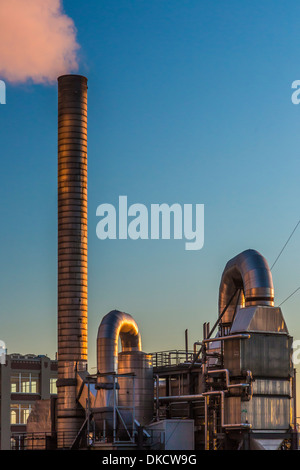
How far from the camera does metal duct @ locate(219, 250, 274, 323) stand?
56.5 m

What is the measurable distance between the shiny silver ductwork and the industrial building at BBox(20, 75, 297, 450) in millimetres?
65

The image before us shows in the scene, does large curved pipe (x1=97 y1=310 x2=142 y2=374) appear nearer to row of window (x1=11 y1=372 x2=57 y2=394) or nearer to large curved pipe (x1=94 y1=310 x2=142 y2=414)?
large curved pipe (x1=94 y1=310 x2=142 y2=414)

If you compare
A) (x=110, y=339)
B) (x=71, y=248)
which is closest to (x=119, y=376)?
(x=110, y=339)

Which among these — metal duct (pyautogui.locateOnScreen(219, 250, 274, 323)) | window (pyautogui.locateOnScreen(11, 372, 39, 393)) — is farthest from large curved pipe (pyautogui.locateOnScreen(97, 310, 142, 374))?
window (pyautogui.locateOnScreen(11, 372, 39, 393))

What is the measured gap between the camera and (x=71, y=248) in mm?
67250

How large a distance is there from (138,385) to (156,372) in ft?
14.3

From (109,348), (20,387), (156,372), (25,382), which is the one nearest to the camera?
(109,348)

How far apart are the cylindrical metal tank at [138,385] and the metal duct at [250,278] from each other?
7.64 meters

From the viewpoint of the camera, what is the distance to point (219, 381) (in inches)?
2196

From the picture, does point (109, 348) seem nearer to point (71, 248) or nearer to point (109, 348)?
point (109, 348)

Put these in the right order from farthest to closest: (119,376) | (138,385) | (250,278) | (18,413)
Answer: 1. (18,413)
2. (138,385)
3. (119,376)
4. (250,278)

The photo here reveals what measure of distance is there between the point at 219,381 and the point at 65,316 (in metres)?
14.8

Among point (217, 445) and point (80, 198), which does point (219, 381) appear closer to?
point (217, 445)
